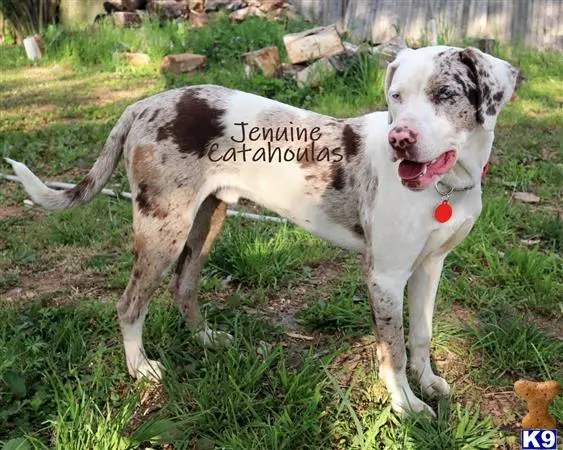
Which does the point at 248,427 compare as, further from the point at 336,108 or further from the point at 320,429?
the point at 336,108

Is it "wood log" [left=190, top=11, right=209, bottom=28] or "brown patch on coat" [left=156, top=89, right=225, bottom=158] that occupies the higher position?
"brown patch on coat" [left=156, top=89, right=225, bottom=158]

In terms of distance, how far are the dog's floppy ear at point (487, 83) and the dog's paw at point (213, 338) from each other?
164cm

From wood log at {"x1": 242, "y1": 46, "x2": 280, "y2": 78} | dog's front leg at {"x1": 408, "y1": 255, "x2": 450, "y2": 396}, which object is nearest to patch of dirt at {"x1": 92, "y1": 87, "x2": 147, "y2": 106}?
wood log at {"x1": 242, "y1": 46, "x2": 280, "y2": 78}

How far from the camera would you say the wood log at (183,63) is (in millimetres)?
8477

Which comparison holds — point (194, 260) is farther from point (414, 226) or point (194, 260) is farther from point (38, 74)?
point (38, 74)

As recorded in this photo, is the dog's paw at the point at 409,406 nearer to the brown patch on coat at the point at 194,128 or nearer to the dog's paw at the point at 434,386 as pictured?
the dog's paw at the point at 434,386

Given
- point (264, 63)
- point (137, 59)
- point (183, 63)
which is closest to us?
point (264, 63)

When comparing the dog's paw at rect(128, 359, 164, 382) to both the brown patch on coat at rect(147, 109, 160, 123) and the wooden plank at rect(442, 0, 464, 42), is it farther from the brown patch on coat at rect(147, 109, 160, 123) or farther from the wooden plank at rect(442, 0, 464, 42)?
the wooden plank at rect(442, 0, 464, 42)

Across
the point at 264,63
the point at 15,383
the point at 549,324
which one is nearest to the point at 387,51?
the point at 264,63

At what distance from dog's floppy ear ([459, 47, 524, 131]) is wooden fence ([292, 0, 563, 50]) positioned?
21.6 ft

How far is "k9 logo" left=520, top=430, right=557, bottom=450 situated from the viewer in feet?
7.89

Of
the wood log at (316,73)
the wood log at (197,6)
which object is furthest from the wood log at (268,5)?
the wood log at (316,73)

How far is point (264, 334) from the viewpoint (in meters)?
3.29

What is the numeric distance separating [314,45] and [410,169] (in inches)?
225
